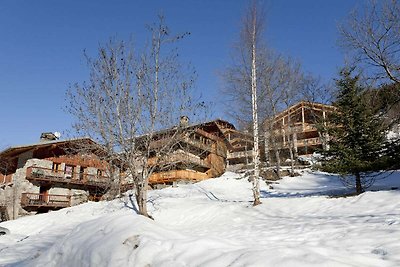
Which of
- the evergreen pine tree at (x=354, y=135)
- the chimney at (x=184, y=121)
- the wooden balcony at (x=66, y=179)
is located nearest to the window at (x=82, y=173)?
the wooden balcony at (x=66, y=179)

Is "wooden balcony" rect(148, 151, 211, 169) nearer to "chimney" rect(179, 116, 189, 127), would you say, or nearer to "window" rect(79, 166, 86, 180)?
"chimney" rect(179, 116, 189, 127)

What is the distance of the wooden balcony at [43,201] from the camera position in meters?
27.2

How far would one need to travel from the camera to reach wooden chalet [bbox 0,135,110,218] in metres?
28.1

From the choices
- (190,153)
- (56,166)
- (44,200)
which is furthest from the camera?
(56,166)

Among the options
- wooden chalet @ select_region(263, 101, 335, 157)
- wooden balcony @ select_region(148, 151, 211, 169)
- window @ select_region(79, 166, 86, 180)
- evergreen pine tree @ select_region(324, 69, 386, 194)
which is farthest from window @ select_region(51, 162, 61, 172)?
evergreen pine tree @ select_region(324, 69, 386, 194)

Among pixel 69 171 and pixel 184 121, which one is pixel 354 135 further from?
pixel 69 171

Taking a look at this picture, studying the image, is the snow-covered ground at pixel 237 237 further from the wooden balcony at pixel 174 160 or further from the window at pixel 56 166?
the window at pixel 56 166

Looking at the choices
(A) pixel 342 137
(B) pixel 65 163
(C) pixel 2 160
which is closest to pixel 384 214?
(A) pixel 342 137

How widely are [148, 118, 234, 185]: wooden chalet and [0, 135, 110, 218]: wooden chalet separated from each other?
663 cm

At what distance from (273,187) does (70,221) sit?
13885mm

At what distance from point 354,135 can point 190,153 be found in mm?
11752

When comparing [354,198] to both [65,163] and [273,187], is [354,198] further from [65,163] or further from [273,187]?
[65,163]

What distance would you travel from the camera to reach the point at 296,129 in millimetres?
41500

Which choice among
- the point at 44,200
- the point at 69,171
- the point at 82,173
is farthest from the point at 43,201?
the point at 82,173
